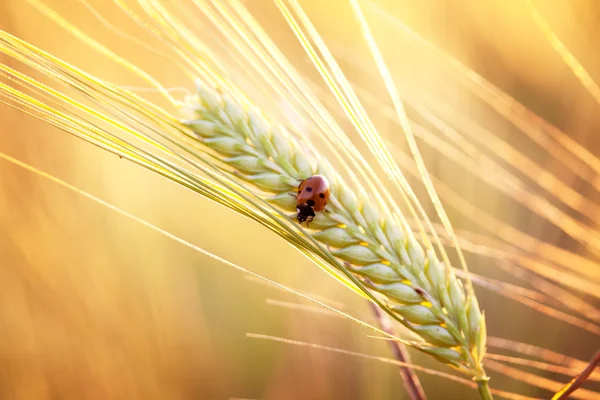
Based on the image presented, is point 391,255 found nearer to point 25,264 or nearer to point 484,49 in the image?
point 25,264

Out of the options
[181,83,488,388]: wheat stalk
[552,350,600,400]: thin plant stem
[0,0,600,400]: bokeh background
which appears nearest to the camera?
[552,350,600,400]: thin plant stem

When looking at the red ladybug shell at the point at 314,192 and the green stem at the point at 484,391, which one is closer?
the green stem at the point at 484,391

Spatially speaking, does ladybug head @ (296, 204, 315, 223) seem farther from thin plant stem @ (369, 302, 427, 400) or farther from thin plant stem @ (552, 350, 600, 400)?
thin plant stem @ (552, 350, 600, 400)

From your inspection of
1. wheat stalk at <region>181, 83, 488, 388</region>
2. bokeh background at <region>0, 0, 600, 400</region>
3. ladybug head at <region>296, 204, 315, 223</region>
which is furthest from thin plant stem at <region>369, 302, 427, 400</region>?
bokeh background at <region>0, 0, 600, 400</region>

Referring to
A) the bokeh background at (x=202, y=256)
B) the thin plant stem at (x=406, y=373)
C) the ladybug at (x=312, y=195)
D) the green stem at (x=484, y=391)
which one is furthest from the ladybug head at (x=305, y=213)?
the bokeh background at (x=202, y=256)

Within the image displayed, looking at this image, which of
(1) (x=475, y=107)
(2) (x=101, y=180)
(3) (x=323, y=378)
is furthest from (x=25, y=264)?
(1) (x=475, y=107)

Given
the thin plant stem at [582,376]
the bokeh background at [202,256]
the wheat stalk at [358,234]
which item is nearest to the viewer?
the thin plant stem at [582,376]

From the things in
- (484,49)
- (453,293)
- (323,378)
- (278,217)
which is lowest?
(323,378)

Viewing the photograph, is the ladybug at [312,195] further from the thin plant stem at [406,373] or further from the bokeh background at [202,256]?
the bokeh background at [202,256]
